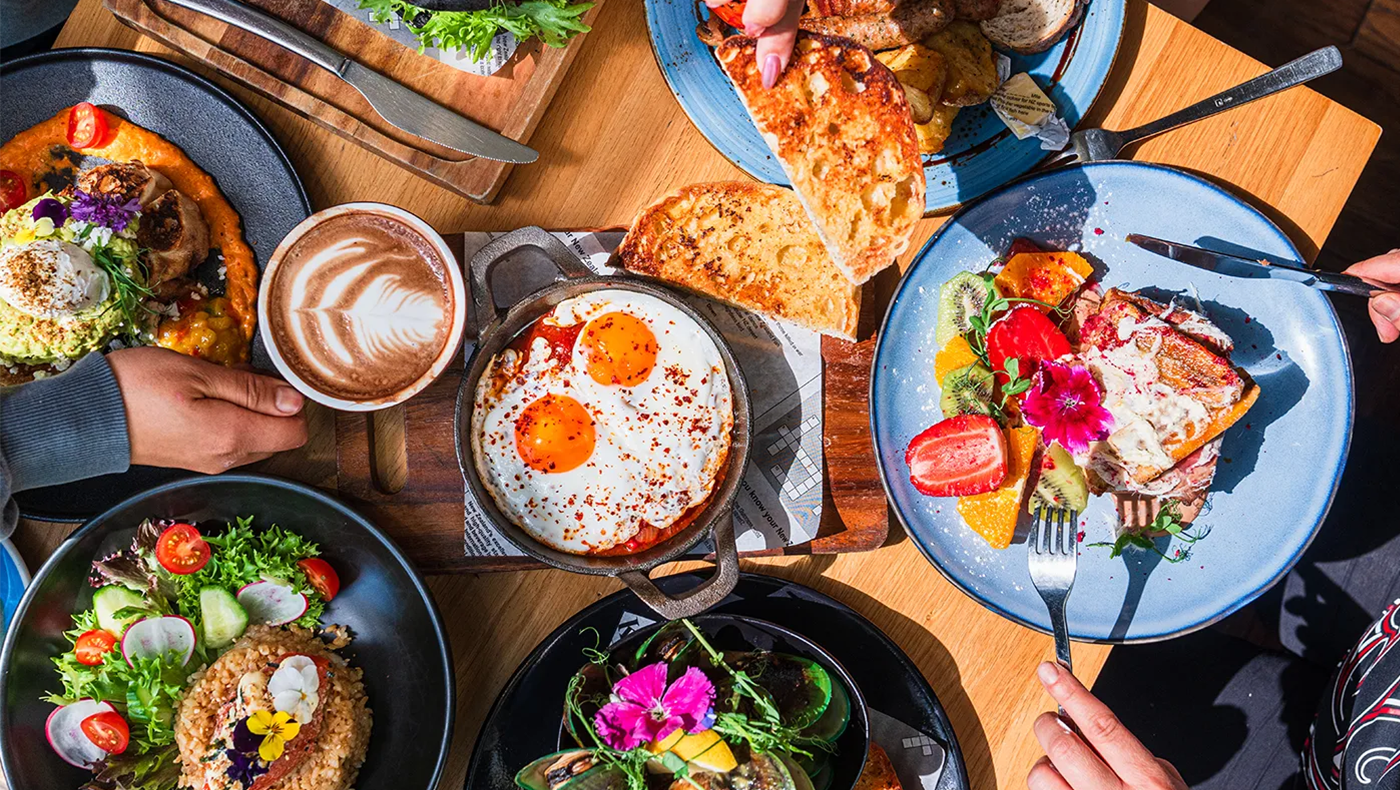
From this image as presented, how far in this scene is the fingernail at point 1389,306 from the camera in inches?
101

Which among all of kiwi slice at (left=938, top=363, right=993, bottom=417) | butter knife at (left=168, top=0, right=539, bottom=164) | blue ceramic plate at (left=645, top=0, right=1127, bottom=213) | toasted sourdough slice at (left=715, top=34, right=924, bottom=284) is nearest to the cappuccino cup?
butter knife at (left=168, top=0, right=539, bottom=164)

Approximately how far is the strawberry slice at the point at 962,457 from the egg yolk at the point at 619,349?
2.55 feet

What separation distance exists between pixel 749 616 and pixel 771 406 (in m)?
0.59

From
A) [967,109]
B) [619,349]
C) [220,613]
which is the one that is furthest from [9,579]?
[967,109]

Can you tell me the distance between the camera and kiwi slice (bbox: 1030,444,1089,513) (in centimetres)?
235

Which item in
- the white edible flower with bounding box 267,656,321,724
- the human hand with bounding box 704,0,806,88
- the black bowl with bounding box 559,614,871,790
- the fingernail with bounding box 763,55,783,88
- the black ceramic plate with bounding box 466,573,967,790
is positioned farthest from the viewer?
the black ceramic plate with bounding box 466,573,967,790

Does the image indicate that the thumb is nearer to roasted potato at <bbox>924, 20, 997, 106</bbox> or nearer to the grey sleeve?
the grey sleeve

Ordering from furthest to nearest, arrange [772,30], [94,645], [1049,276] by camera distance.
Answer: [1049,276] → [94,645] → [772,30]

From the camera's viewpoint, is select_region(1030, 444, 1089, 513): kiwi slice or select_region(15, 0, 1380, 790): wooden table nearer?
select_region(1030, 444, 1089, 513): kiwi slice

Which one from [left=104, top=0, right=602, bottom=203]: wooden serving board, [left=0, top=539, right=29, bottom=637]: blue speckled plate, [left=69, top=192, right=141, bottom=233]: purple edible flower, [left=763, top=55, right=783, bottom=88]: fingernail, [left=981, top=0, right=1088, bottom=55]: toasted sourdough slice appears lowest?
[left=0, top=539, right=29, bottom=637]: blue speckled plate

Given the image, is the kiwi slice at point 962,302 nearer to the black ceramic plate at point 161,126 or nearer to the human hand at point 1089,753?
the human hand at point 1089,753

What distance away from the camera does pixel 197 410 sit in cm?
228

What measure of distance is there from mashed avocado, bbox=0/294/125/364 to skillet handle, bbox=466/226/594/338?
2.99 ft

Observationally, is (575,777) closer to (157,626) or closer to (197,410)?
(157,626)
